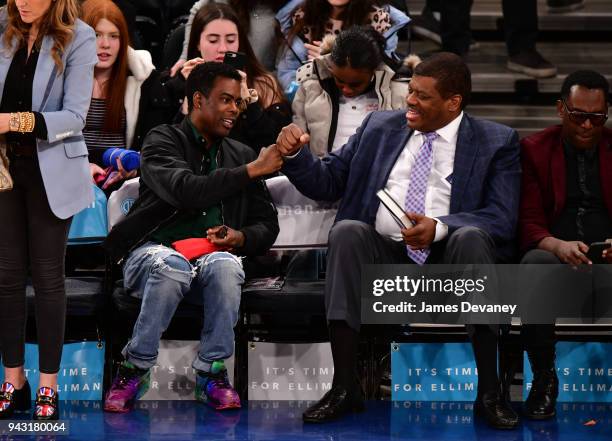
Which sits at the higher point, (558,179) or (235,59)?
(235,59)

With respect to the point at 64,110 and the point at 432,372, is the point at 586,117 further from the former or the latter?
the point at 64,110

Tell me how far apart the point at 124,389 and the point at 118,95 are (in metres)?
1.45

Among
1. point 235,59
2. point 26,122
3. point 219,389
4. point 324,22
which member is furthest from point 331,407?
point 324,22

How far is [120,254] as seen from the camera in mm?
4770

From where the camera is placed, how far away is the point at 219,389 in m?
4.66

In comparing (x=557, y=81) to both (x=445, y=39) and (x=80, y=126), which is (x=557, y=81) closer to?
(x=445, y=39)

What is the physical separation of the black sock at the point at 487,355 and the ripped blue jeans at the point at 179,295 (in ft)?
2.99

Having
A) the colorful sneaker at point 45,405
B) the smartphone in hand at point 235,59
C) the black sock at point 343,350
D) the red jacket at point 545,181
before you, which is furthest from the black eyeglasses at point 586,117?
the colorful sneaker at point 45,405

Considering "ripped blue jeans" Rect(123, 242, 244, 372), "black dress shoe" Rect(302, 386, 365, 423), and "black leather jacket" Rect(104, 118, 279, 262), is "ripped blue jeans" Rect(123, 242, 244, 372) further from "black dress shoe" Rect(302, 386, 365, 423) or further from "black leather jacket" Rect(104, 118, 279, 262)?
"black dress shoe" Rect(302, 386, 365, 423)

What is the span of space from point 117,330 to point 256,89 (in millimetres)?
1318

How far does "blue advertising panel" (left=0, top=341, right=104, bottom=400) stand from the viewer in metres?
4.79

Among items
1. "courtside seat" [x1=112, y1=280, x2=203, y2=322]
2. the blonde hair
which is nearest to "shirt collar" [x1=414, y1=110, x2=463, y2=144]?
"courtside seat" [x1=112, y1=280, x2=203, y2=322]

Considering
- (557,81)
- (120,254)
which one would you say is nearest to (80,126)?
(120,254)

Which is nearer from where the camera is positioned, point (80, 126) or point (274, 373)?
point (80, 126)
